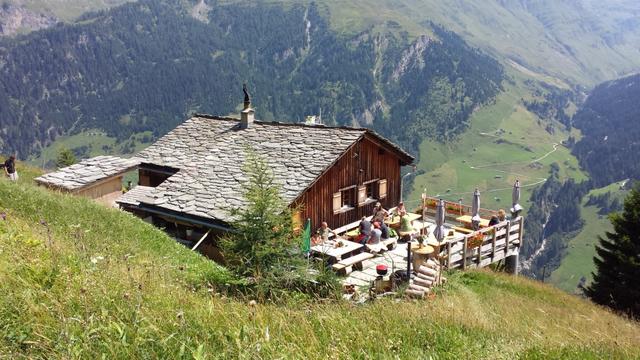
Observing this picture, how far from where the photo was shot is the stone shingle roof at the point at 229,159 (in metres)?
21.0

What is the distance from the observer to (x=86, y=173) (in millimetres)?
23203

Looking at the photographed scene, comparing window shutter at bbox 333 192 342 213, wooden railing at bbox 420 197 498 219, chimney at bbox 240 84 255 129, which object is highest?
chimney at bbox 240 84 255 129

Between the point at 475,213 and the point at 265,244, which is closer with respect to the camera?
the point at 265,244

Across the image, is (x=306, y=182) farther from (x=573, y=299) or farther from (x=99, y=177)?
(x=573, y=299)

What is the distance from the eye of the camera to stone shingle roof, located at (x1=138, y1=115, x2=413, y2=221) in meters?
21.0

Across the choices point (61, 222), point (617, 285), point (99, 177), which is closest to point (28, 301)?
point (61, 222)

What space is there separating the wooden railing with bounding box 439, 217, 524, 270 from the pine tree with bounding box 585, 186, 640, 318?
31.6 feet

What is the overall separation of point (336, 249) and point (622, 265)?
757 inches

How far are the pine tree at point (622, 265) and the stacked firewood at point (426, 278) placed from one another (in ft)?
52.9

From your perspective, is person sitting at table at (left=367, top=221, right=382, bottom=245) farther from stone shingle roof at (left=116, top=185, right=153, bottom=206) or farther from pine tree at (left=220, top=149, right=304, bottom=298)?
stone shingle roof at (left=116, top=185, right=153, bottom=206)

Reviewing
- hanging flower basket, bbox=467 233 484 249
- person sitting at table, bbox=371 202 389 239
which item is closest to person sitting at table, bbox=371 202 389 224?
person sitting at table, bbox=371 202 389 239

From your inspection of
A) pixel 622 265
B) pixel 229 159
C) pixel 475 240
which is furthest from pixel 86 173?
pixel 622 265

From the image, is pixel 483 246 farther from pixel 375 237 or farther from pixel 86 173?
pixel 86 173

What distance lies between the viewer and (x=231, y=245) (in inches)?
482
